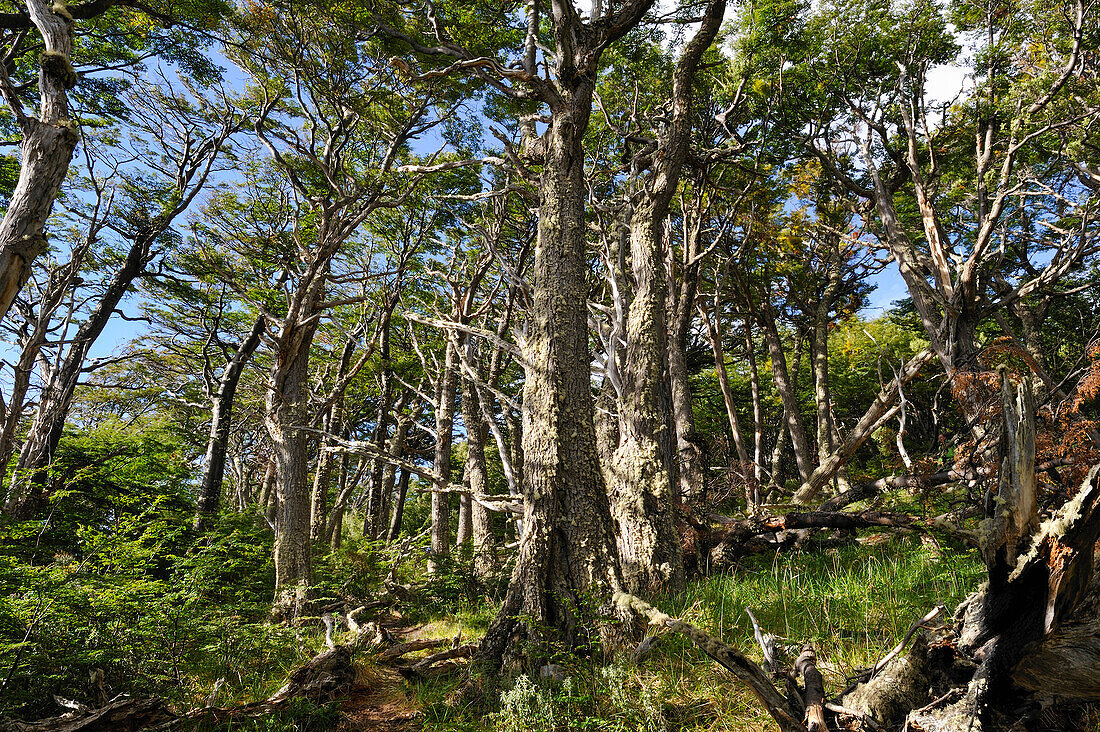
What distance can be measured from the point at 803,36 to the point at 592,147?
166 inches

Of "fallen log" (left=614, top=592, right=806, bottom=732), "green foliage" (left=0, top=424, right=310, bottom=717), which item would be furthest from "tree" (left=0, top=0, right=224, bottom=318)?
"fallen log" (left=614, top=592, right=806, bottom=732)

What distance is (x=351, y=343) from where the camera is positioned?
34.4ft

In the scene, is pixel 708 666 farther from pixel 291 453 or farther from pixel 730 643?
pixel 291 453

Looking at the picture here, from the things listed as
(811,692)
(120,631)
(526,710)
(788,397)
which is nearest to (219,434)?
(120,631)

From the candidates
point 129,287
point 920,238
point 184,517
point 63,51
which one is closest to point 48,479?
point 184,517

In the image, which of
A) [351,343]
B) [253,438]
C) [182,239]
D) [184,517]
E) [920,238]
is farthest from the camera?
[253,438]

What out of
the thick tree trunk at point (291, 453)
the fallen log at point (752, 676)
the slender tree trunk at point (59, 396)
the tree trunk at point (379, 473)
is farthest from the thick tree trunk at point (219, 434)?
the fallen log at point (752, 676)

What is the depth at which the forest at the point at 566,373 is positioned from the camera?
321 centimetres

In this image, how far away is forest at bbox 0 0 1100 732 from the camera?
321cm

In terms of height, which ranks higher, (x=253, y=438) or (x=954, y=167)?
(x=954, y=167)

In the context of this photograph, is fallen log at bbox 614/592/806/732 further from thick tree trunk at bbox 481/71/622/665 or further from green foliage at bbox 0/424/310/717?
green foliage at bbox 0/424/310/717

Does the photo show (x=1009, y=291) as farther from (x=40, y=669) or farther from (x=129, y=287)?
(x=129, y=287)

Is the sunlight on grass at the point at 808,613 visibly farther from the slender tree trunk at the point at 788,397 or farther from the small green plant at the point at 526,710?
the slender tree trunk at the point at 788,397

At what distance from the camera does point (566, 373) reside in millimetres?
4789
